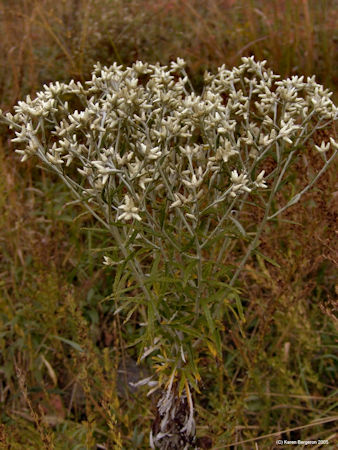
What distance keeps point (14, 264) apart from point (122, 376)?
0.99 metres

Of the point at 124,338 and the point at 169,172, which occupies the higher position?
the point at 169,172

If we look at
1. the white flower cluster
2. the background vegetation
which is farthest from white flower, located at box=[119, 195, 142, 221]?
the background vegetation

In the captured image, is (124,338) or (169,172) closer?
(169,172)

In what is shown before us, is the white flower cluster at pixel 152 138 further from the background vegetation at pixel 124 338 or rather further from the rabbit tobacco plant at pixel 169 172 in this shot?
the background vegetation at pixel 124 338

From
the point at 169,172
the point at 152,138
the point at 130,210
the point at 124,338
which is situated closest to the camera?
the point at 130,210

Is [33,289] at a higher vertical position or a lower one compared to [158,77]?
lower

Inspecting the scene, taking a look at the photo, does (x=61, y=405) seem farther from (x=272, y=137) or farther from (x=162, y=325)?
(x=272, y=137)

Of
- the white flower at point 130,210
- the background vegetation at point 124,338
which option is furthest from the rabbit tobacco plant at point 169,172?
the background vegetation at point 124,338

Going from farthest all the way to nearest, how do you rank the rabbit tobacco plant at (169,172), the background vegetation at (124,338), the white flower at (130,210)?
the background vegetation at (124,338)
the rabbit tobacco plant at (169,172)
the white flower at (130,210)

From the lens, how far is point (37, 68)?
15.0ft

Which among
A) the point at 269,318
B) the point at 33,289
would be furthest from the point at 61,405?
the point at 269,318

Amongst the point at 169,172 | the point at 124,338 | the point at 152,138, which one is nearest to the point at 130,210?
the point at 152,138

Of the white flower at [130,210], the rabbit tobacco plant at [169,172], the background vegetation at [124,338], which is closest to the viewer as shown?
the white flower at [130,210]

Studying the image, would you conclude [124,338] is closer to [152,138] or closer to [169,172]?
[169,172]
